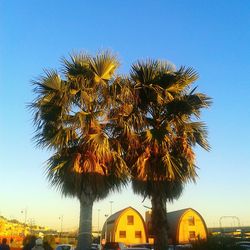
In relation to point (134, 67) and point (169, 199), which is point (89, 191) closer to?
point (169, 199)

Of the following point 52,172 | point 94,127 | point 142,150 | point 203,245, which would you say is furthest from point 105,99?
point 203,245

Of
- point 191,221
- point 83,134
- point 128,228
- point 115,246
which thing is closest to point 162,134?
point 83,134

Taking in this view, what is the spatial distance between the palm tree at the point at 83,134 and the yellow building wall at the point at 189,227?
1876 inches

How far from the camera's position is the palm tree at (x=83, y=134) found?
15047 mm

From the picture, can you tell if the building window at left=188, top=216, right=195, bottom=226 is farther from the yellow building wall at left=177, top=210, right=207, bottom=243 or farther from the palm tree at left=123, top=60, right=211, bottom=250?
the palm tree at left=123, top=60, right=211, bottom=250

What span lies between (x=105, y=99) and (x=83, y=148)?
86.5 inches

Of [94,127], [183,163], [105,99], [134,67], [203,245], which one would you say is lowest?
[203,245]

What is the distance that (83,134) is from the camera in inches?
614

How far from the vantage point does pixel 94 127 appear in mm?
15539

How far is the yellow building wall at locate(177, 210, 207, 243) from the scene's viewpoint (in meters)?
60.8

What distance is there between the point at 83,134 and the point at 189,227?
50079 mm

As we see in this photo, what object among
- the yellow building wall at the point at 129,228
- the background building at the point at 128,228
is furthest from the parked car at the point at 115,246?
the yellow building wall at the point at 129,228

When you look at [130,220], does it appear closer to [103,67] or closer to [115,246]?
[115,246]

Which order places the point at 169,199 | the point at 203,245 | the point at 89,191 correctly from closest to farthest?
the point at 203,245, the point at 89,191, the point at 169,199
